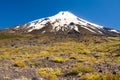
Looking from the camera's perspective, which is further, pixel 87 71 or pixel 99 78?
pixel 87 71

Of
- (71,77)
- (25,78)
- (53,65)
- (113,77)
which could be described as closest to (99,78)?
(113,77)

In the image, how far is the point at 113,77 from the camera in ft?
66.4

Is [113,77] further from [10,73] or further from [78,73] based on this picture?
[10,73]

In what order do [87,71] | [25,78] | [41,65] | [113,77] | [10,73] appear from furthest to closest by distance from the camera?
1. [41,65]
2. [87,71]
3. [10,73]
4. [25,78]
5. [113,77]

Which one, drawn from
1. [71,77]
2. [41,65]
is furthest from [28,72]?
[41,65]

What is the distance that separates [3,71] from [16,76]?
132cm

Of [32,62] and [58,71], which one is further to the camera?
[32,62]

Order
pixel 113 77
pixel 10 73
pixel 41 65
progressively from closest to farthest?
pixel 113 77
pixel 10 73
pixel 41 65

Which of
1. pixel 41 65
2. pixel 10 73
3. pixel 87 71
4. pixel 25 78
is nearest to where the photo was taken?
pixel 25 78

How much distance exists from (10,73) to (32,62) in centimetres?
821

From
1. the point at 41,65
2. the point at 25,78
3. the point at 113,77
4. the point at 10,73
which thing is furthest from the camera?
the point at 41,65

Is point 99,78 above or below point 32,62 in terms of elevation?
below

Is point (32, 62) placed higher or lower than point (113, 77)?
higher

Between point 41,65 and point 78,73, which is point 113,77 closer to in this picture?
point 78,73
